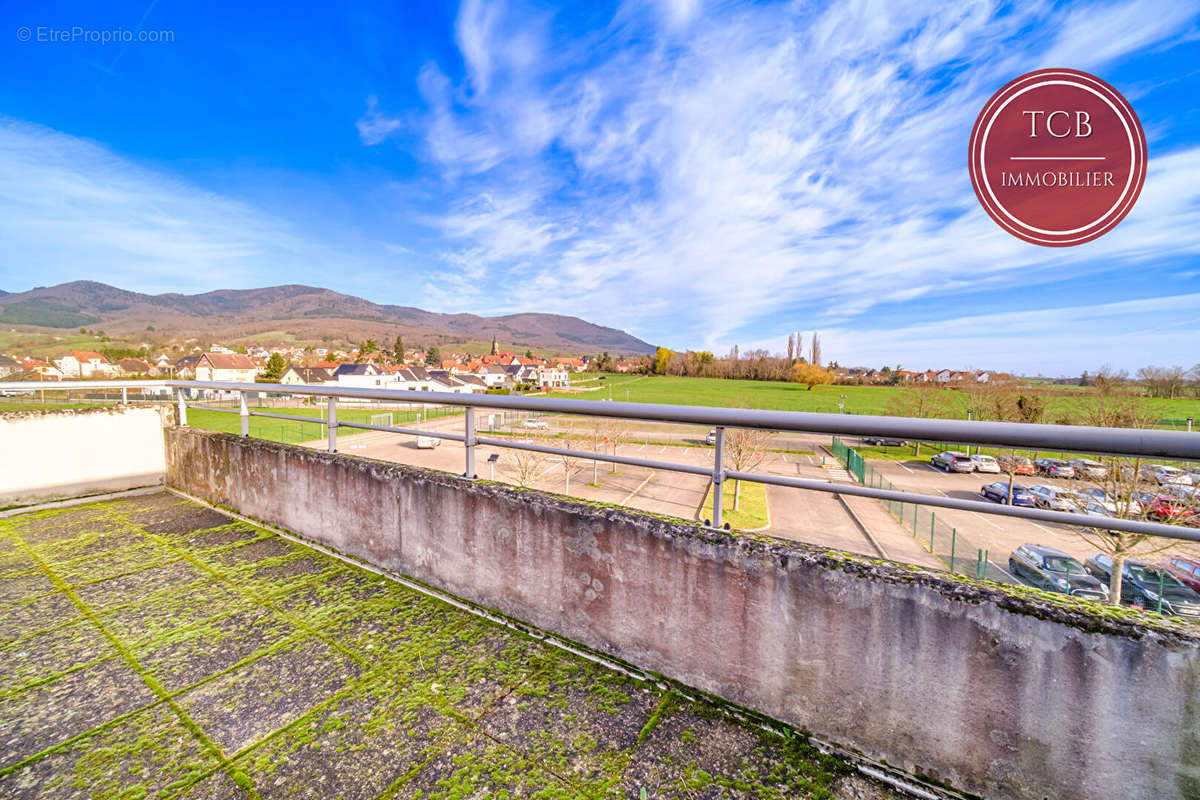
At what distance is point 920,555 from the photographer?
1705 cm

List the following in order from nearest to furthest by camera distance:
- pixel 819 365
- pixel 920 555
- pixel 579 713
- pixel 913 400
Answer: pixel 579 713 → pixel 920 555 → pixel 913 400 → pixel 819 365

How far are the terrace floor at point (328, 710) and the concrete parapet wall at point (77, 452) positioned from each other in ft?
8.12

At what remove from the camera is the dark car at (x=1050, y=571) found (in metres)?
2.79

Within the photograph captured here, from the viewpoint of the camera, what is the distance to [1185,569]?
281 cm

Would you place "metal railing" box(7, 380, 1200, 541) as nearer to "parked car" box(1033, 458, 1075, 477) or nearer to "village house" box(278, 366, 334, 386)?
"parked car" box(1033, 458, 1075, 477)

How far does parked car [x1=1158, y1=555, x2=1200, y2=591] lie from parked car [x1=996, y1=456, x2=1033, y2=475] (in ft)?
3.55

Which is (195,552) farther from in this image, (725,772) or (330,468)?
(725,772)

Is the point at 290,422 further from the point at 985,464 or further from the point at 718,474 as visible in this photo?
the point at 985,464

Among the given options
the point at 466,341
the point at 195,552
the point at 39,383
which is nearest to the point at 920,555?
the point at 195,552

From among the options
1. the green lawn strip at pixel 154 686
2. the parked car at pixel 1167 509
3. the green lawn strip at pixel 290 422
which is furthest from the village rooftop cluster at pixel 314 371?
the parked car at pixel 1167 509

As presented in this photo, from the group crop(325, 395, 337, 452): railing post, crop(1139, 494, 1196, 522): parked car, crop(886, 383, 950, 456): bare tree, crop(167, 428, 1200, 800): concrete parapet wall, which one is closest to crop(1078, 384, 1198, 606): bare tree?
crop(1139, 494, 1196, 522): parked car

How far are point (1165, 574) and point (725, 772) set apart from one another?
2999mm

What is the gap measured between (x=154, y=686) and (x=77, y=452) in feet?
14.2

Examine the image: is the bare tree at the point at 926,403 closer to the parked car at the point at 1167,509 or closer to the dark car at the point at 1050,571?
the parked car at the point at 1167,509
